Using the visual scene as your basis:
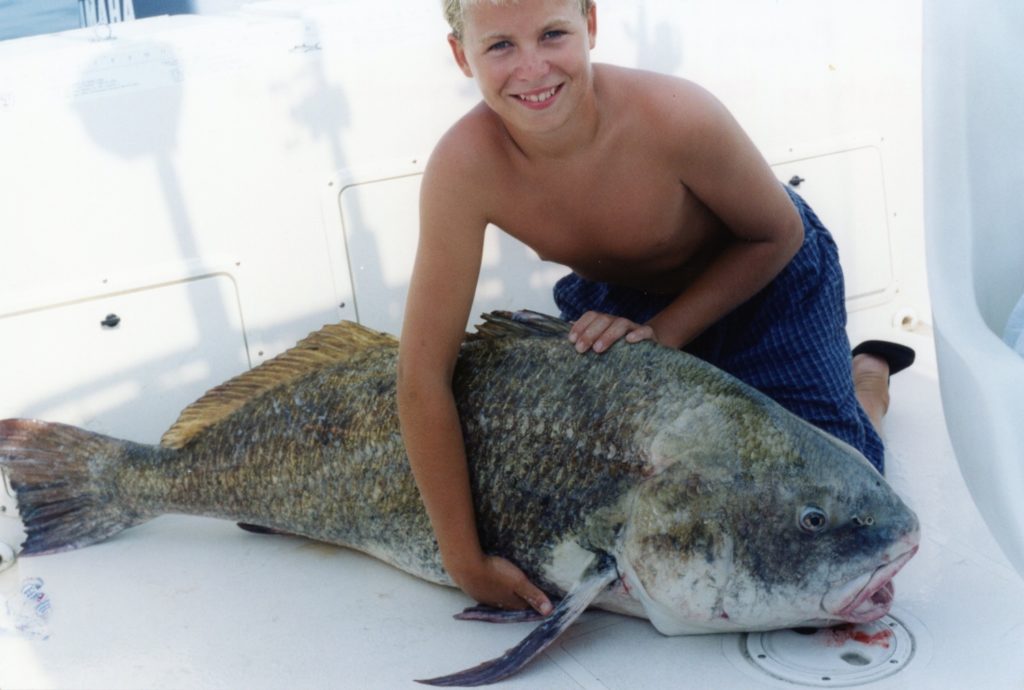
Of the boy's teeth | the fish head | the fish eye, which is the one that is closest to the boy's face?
the boy's teeth

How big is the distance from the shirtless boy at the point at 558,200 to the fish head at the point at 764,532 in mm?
293

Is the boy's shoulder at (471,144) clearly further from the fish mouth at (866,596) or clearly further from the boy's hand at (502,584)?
the fish mouth at (866,596)

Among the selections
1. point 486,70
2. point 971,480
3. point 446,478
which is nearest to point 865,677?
point 971,480

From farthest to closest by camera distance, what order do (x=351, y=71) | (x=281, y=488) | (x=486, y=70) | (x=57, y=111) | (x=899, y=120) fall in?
(x=899, y=120) < (x=351, y=71) < (x=57, y=111) < (x=281, y=488) < (x=486, y=70)

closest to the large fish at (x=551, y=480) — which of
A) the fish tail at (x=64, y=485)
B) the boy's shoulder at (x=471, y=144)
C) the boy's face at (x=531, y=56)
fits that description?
the fish tail at (x=64, y=485)

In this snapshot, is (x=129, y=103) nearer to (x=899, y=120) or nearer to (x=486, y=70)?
(x=486, y=70)

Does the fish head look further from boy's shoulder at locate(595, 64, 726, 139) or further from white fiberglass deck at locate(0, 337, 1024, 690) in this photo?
boy's shoulder at locate(595, 64, 726, 139)

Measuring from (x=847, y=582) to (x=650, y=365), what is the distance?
1.77 feet

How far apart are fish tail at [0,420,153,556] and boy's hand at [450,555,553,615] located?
0.88 m

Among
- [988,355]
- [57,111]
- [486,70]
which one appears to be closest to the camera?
[988,355]

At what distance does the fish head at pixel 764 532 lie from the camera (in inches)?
82.9

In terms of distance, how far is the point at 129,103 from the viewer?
295 cm

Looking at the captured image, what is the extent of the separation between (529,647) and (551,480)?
351mm

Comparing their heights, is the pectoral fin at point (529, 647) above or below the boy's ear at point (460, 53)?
below
